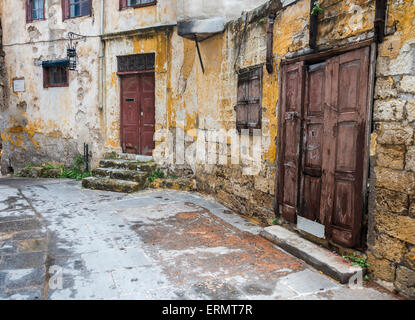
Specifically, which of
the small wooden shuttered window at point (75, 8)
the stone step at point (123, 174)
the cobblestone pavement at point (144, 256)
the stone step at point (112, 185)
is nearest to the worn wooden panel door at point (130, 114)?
the stone step at point (123, 174)

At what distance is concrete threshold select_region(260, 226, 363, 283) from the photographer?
3.42m

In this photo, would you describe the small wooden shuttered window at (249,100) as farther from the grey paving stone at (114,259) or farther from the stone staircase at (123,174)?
the stone staircase at (123,174)

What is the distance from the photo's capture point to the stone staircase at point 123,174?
25.0 feet

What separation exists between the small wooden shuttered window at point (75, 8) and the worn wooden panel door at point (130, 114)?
7.25ft

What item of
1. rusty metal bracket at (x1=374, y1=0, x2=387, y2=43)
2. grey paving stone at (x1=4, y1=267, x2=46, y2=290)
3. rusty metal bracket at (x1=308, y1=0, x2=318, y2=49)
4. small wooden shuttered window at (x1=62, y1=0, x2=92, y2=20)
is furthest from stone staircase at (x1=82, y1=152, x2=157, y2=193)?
rusty metal bracket at (x1=374, y1=0, x2=387, y2=43)

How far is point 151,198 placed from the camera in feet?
22.9

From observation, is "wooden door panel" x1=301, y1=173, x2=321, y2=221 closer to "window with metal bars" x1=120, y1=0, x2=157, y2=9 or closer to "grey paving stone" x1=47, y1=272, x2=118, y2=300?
"grey paving stone" x1=47, y1=272, x2=118, y2=300

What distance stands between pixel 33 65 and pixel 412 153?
1027 centimetres

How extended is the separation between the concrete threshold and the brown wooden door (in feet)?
15.8

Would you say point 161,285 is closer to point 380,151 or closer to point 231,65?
point 380,151

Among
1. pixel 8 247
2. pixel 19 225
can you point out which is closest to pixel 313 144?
pixel 8 247

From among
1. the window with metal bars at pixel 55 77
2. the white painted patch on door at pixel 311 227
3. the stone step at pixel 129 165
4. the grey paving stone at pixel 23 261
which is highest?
the window with metal bars at pixel 55 77
